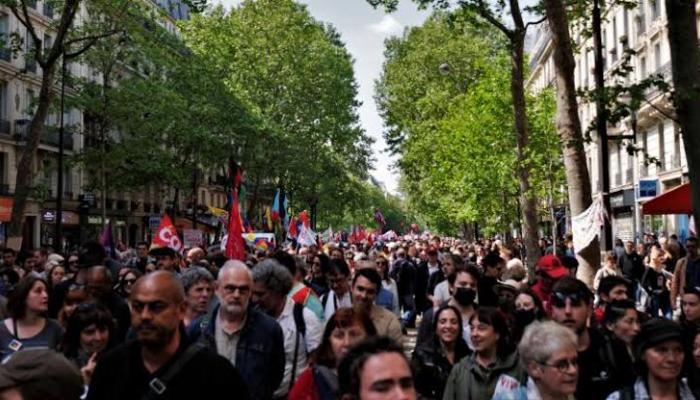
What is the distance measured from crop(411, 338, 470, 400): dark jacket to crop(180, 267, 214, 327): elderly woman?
1.59 metres

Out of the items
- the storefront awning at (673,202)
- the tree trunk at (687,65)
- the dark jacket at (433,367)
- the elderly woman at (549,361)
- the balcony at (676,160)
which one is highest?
the balcony at (676,160)

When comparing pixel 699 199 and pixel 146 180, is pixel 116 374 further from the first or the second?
pixel 146 180

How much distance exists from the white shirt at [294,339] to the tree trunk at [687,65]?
4.03 m

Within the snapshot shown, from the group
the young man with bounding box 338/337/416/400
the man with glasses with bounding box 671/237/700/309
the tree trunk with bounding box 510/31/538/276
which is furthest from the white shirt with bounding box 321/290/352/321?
the tree trunk with bounding box 510/31/538/276

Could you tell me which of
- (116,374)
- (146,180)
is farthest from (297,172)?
(116,374)

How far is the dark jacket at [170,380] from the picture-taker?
327 centimetres

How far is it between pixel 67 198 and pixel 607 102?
3677 centimetres

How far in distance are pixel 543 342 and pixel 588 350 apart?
1.21 meters

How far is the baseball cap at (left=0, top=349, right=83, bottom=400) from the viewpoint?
7.79ft

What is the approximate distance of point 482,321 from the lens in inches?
201

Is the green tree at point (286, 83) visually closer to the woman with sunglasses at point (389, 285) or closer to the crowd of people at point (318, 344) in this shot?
the woman with sunglasses at point (389, 285)

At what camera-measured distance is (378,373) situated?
2.84 m

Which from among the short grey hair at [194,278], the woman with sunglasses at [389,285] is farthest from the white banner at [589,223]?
the short grey hair at [194,278]

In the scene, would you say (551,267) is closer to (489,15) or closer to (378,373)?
(378,373)
